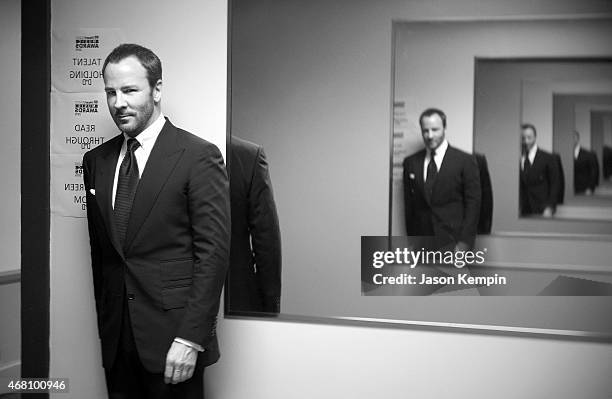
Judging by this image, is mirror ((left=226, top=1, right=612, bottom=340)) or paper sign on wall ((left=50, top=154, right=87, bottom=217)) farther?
paper sign on wall ((left=50, top=154, right=87, bottom=217))

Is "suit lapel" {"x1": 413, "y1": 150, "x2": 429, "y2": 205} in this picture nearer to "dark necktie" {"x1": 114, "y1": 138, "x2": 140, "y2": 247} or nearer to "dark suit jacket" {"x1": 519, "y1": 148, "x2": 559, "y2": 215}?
"dark suit jacket" {"x1": 519, "y1": 148, "x2": 559, "y2": 215}

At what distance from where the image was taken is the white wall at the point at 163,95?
2.10 metres

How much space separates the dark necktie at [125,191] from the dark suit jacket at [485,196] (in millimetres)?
1058

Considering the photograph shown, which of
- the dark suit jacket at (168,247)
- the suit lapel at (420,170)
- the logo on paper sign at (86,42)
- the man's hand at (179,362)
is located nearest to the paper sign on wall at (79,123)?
the logo on paper sign at (86,42)

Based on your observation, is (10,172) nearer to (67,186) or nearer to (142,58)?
(67,186)

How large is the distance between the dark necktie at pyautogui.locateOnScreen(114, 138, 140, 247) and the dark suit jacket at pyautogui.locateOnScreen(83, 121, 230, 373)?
2 centimetres

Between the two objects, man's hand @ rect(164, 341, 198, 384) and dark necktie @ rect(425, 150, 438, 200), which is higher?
dark necktie @ rect(425, 150, 438, 200)

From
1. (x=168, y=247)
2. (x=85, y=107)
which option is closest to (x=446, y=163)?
(x=168, y=247)

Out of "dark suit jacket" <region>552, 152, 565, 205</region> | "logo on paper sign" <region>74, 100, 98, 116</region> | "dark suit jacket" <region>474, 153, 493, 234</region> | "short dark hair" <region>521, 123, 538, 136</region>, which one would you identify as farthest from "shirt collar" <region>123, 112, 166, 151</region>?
"dark suit jacket" <region>552, 152, 565, 205</region>

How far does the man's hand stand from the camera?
1.70 m

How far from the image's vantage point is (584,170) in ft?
6.06

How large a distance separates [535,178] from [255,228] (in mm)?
915

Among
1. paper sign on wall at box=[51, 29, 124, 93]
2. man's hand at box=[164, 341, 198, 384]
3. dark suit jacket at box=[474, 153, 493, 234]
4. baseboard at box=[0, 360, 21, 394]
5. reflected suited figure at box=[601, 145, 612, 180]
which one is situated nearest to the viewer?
man's hand at box=[164, 341, 198, 384]

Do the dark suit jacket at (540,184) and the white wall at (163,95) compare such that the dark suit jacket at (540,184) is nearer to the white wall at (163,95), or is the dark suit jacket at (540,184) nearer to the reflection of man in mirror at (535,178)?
the reflection of man in mirror at (535,178)
